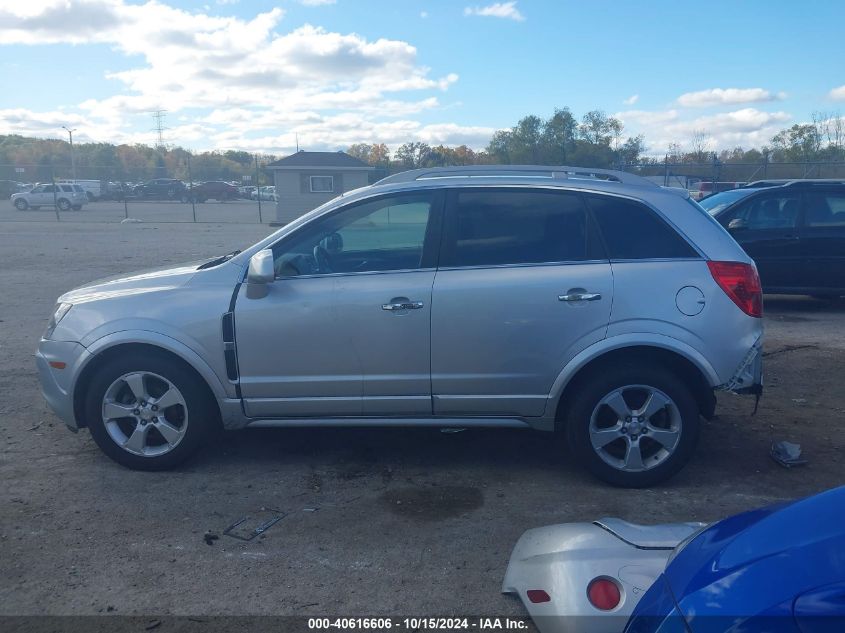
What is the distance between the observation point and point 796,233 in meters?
10.4

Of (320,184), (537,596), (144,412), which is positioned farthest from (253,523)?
(320,184)

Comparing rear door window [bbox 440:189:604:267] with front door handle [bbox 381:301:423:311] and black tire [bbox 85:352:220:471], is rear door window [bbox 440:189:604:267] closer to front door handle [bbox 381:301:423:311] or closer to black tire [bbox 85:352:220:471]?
front door handle [bbox 381:301:423:311]

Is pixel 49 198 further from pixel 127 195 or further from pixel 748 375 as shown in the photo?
pixel 748 375

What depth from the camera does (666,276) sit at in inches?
187

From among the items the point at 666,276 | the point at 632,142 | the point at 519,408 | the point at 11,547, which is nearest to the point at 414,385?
the point at 519,408

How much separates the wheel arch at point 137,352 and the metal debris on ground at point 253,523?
824 mm

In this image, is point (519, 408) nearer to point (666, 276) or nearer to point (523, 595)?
point (666, 276)

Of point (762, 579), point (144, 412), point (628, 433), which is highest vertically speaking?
point (762, 579)

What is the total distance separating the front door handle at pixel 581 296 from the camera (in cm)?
472

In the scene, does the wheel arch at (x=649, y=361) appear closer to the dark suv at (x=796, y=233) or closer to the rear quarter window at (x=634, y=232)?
the rear quarter window at (x=634, y=232)

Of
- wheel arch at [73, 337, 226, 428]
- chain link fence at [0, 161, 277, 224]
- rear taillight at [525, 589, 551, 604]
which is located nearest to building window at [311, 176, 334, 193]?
chain link fence at [0, 161, 277, 224]

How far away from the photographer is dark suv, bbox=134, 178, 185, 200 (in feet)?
178

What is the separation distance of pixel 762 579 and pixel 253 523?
10.3ft

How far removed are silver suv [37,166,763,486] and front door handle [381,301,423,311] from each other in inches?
0.6
